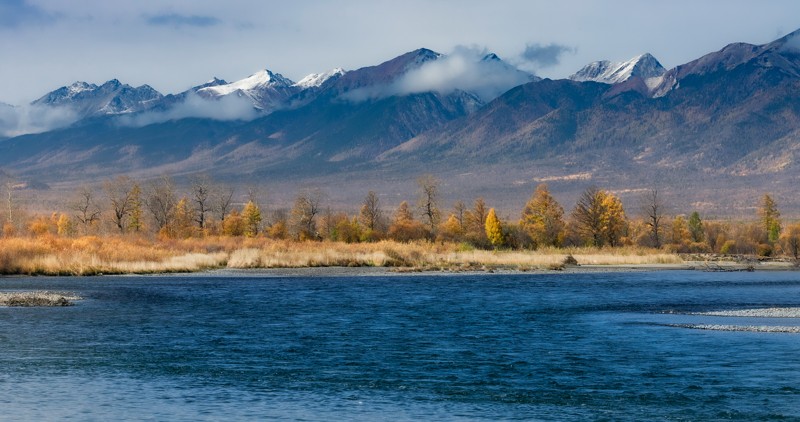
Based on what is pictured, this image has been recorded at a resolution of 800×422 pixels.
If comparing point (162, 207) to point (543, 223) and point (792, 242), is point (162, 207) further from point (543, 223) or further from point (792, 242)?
point (792, 242)

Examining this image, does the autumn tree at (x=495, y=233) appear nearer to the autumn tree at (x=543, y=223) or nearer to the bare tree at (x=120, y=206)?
the autumn tree at (x=543, y=223)


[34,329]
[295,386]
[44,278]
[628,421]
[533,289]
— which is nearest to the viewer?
[628,421]

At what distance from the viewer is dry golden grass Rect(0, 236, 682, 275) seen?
73.8m

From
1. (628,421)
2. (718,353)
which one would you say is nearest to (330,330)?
(718,353)

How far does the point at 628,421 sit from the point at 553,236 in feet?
324

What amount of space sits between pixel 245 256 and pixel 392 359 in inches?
2293

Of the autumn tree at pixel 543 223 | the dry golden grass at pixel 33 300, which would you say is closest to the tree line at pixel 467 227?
the autumn tree at pixel 543 223

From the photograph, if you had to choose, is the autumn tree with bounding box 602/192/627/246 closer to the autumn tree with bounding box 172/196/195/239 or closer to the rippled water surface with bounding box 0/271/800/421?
the autumn tree with bounding box 172/196/195/239

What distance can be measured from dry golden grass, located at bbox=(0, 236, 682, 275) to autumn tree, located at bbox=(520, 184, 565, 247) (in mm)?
8471

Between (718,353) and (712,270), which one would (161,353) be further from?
(712,270)

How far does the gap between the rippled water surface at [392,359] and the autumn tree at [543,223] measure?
2508 inches

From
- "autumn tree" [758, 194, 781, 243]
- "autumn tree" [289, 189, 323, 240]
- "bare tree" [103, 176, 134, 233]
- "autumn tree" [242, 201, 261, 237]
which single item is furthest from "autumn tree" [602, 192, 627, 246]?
"bare tree" [103, 176, 134, 233]

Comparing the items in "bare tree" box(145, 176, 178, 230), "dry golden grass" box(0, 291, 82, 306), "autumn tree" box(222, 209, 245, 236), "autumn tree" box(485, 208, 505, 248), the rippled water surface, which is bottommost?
the rippled water surface

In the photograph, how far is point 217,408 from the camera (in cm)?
2359
